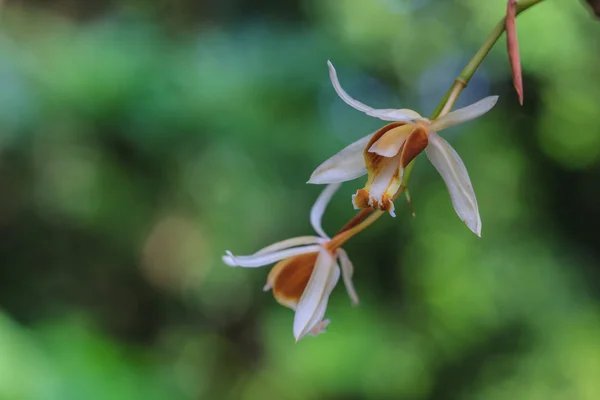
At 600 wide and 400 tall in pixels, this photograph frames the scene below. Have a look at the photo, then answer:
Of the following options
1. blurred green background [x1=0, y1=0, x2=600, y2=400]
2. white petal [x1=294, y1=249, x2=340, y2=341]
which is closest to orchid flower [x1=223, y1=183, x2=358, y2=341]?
white petal [x1=294, y1=249, x2=340, y2=341]

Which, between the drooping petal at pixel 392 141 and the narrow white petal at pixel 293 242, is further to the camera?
the narrow white petal at pixel 293 242

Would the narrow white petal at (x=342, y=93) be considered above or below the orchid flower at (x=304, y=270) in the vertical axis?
above

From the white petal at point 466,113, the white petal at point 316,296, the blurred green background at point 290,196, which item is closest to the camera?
the white petal at point 466,113

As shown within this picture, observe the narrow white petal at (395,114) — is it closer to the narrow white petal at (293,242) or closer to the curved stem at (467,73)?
the curved stem at (467,73)

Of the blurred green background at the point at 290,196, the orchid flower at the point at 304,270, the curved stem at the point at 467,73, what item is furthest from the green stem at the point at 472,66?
the blurred green background at the point at 290,196

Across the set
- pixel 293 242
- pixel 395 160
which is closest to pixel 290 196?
pixel 293 242

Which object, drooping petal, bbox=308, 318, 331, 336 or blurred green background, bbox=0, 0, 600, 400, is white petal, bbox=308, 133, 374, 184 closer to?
drooping petal, bbox=308, 318, 331, 336

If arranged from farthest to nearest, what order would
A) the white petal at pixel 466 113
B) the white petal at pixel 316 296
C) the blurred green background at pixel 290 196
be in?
the blurred green background at pixel 290 196 → the white petal at pixel 316 296 → the white petal at pixel 466 113

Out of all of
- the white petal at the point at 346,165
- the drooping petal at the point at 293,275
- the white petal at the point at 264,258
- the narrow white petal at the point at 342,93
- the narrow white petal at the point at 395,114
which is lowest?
the drooping petal at the point at 293,275
